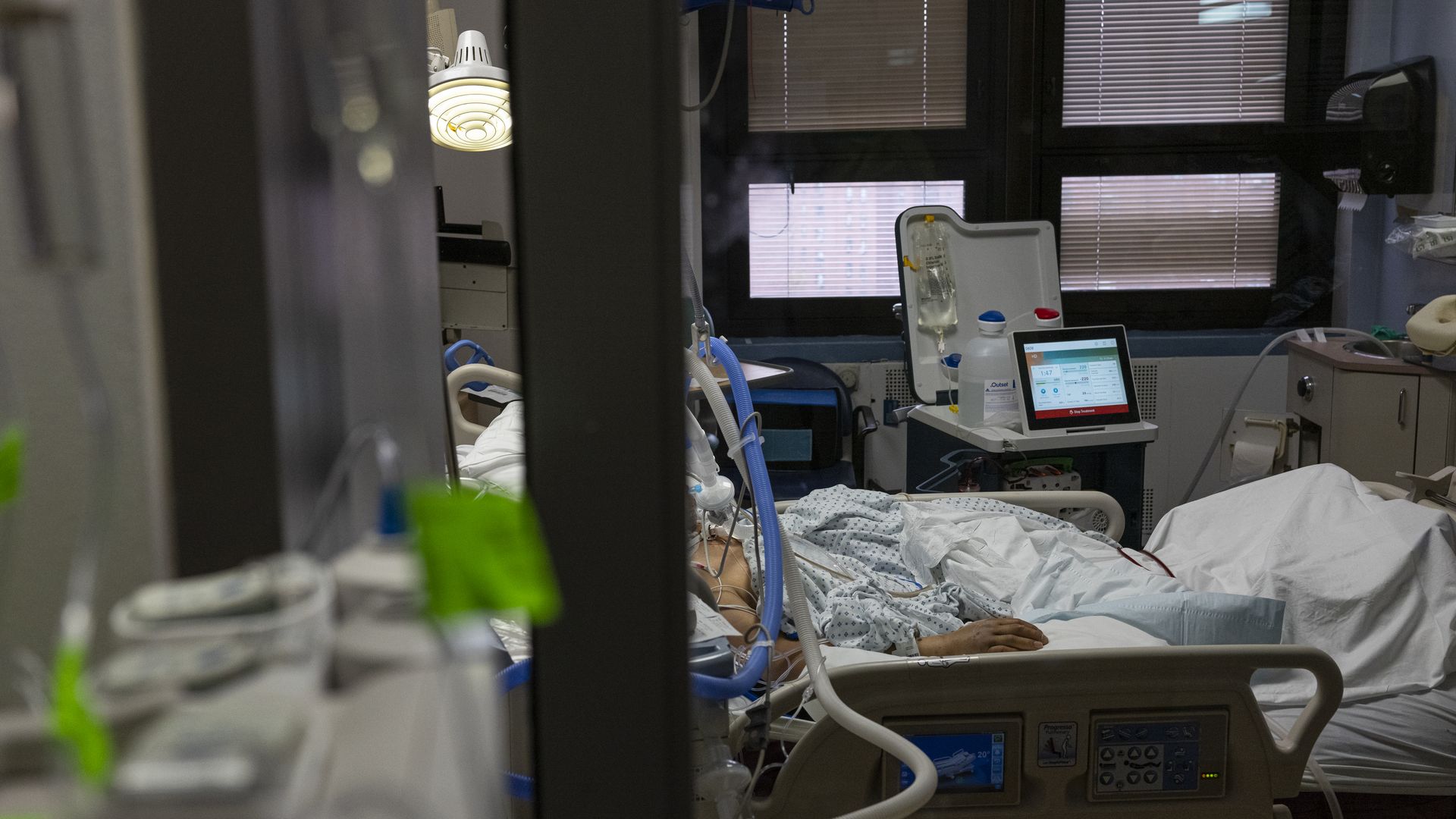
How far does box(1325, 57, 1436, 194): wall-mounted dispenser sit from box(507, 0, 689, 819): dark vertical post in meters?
3.31

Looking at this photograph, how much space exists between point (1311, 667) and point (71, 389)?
4.85 feet

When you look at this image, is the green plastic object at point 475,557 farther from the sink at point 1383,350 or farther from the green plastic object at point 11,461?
the sink at point 1383,350

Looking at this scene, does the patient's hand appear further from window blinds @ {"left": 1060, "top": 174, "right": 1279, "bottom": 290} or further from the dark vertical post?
window blinds @ {"left": 1060, "top": 174, "right": 1279, "bottom": 290}

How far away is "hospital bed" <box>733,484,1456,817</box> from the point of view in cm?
131

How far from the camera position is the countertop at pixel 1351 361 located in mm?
2555

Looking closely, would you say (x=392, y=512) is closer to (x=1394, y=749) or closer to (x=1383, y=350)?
(x=1394, y=749)

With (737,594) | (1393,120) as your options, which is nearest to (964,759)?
(737,594)

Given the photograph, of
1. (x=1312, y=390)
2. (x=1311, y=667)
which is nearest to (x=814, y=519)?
(x=1311, y=667)

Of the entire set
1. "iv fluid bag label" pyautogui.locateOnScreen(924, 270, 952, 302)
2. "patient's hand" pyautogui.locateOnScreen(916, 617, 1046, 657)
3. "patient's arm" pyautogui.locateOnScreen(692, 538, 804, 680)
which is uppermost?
"iv fluid bag label" pyautogui.locateOnScreen(924, 270, 952, 302)

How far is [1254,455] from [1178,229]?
2.65 feet

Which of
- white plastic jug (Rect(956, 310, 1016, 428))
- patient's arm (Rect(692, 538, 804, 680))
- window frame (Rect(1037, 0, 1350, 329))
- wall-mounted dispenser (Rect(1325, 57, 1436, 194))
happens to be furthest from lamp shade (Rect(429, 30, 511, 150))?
wall-mounted dispenser (Rect(1325, 57, 1436, 194))

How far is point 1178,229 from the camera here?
3.31 meters

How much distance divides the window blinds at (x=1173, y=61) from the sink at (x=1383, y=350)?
0.80 m

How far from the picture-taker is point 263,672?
187 millimetres
